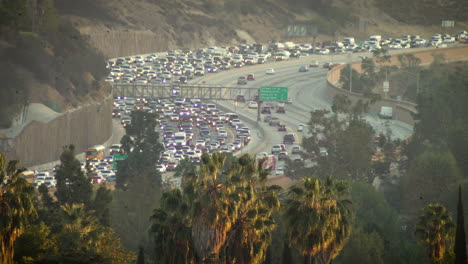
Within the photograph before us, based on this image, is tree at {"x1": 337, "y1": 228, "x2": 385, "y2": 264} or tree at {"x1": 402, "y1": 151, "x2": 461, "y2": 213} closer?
tree at {"x1": 337, "y1": 228, "x2": 385, "y2": 264}

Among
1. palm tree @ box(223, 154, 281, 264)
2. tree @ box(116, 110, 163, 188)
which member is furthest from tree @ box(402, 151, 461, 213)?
palm tree @ box(223, 154, 281, 264)

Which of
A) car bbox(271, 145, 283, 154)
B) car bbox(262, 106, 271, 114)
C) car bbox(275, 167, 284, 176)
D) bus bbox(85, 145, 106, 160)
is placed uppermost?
car bbox(262, 106, 271, 114)

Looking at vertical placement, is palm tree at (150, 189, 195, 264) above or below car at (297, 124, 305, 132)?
below

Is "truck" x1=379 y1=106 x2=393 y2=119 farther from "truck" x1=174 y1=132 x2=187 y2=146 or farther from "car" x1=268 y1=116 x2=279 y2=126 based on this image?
"truck" x1=174 y1=132 x2=187 y2=146

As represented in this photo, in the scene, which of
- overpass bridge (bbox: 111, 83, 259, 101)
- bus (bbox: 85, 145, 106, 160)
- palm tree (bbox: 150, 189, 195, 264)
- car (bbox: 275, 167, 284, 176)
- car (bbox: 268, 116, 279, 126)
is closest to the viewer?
palm tree (bbox: 150, 189, 195, 264)

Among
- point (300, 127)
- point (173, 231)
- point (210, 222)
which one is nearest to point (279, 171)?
point (300, 127)

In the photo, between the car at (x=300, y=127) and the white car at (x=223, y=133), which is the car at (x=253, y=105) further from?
the white car at (x=223, y=133)

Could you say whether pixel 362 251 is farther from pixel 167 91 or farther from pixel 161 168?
pixel 167 91
